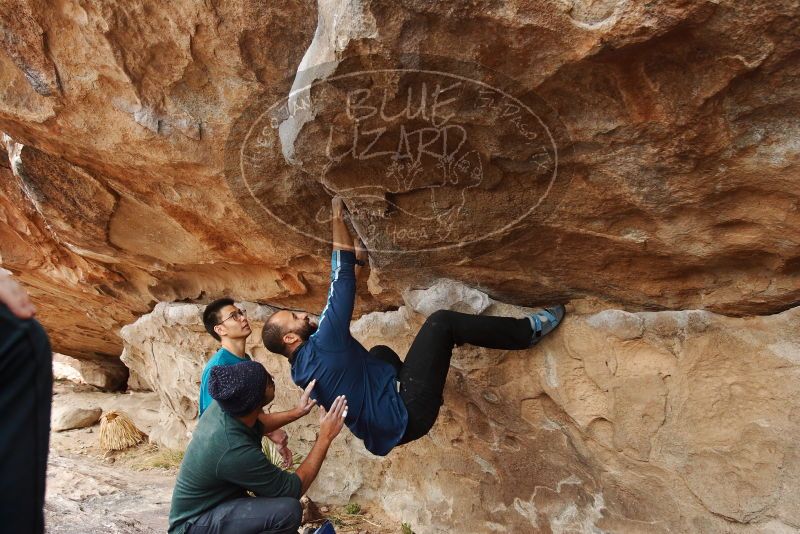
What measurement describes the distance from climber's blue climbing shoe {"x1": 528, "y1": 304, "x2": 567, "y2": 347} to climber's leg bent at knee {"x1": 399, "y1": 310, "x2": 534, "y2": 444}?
0.09ft

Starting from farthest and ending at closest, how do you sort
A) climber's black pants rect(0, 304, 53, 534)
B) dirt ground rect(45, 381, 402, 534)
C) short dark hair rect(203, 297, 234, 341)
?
dirt ground rect(45, 381, 402, 534)
short dark hair rect(203, 297, 234, 341)
climber's black pants rect(0, 304, 53, 534)

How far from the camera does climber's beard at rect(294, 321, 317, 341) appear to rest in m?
2.69

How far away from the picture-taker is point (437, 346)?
2682mm

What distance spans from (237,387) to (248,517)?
1.53 feet

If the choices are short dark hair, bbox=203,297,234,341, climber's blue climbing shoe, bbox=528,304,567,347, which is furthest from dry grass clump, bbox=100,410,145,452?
climber's blue climbing shoe, bbox=528,304,567,347

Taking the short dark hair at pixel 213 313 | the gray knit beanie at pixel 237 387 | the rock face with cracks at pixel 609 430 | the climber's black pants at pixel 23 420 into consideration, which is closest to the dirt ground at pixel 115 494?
the rock face with cracks at pixel 609 430

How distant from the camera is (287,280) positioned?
3.95 m

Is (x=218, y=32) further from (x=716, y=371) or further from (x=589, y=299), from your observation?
(x=716, y=371)

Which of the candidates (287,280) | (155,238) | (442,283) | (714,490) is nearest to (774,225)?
(714,490)

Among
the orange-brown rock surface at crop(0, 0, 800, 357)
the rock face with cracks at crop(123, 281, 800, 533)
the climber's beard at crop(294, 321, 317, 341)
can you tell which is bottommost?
the rock face with cracks at crop(123, 281, 800, 533)

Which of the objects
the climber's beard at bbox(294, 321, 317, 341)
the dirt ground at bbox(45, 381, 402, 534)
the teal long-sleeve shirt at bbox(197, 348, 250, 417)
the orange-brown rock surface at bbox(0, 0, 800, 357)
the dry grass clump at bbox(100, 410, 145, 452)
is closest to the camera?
the orange-brown rock surface at bbox(0, 0, 800, 357)

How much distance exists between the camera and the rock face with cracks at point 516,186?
1.83 m

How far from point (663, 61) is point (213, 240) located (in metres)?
2.64

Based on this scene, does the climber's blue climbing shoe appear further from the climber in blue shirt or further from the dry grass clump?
the dry grass clump
